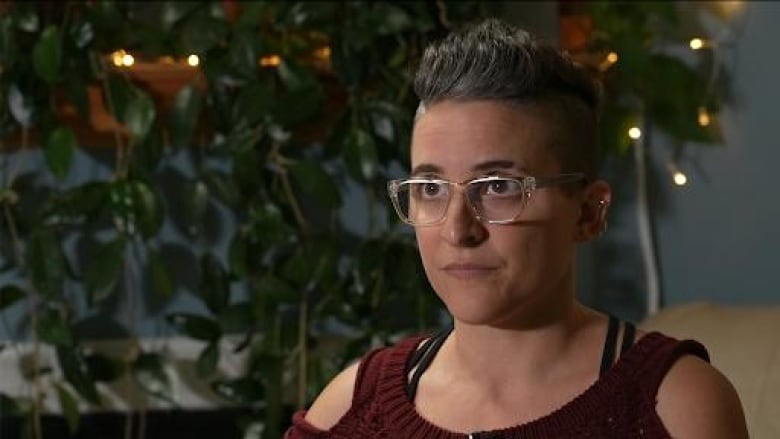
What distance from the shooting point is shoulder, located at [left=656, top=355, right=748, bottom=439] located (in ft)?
3.17

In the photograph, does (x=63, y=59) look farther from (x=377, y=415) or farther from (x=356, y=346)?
(x=377, y=415)

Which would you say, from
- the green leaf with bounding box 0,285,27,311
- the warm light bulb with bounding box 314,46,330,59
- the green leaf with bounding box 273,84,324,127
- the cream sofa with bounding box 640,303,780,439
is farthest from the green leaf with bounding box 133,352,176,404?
the cream sofa with bounding box 640,303,780,439

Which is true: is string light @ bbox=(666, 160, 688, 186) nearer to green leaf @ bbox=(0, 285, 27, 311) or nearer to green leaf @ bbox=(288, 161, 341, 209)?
green leaf @ bbox=(288, 161, 341, 209)

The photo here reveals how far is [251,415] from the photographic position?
2.05 meters

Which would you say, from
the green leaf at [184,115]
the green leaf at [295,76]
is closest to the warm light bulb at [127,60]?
the green leaf at [184,115]

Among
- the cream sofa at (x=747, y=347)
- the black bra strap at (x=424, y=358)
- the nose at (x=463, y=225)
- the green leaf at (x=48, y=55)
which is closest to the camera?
the nose at (x=463, y=225)

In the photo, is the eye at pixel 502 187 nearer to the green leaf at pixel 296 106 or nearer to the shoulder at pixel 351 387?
the shoulder at pixel 351 387

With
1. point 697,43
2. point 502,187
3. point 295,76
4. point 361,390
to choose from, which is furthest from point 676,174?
point 502,187

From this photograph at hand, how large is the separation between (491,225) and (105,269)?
3.74ft

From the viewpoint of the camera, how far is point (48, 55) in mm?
1924

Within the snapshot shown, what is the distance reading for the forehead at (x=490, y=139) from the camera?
37.6 inches

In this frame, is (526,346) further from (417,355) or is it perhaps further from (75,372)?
(75,372)

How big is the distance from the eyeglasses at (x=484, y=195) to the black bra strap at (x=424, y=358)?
177mm

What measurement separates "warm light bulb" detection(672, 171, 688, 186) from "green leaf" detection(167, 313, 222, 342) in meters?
0.76
